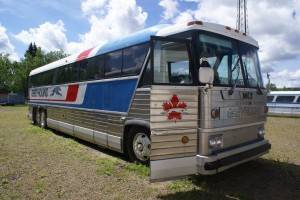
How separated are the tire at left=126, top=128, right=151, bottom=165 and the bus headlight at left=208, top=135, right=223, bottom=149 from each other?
1.58 m

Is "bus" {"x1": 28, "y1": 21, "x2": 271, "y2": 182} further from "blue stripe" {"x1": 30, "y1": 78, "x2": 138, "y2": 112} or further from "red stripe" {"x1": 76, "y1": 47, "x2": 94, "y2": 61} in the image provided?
"red stripe" {"x1": 76, "y1": 47, "x2": 94, "y2": 61}

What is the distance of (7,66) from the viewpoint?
66562 mm

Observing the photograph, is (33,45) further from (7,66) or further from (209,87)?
(209,87)

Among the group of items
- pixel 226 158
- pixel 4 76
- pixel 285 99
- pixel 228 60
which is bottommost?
pixel 226 158

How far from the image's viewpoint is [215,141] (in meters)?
5.34

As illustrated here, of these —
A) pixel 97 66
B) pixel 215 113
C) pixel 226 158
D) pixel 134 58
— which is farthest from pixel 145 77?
pixel 97 66

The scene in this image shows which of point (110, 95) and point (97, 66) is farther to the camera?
point (97, 66)

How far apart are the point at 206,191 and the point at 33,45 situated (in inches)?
3880

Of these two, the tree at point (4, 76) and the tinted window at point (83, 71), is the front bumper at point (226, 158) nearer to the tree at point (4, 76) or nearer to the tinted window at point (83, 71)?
the tinted window at point (83, 71)

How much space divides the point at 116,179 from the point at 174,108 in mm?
2084

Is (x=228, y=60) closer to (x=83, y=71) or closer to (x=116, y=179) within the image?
(x=116, y=179)

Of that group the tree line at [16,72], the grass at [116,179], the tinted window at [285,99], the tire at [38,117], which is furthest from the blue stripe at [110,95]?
the tree line at [16,72]

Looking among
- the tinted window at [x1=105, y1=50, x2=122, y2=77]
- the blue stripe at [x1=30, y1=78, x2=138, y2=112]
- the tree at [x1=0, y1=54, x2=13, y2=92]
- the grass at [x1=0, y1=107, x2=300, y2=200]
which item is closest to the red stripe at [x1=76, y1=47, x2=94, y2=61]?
the blue stripe at [x1=30, y1=78, x2=138, y2=112]

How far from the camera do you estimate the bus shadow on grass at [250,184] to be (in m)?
Result: 5.07
